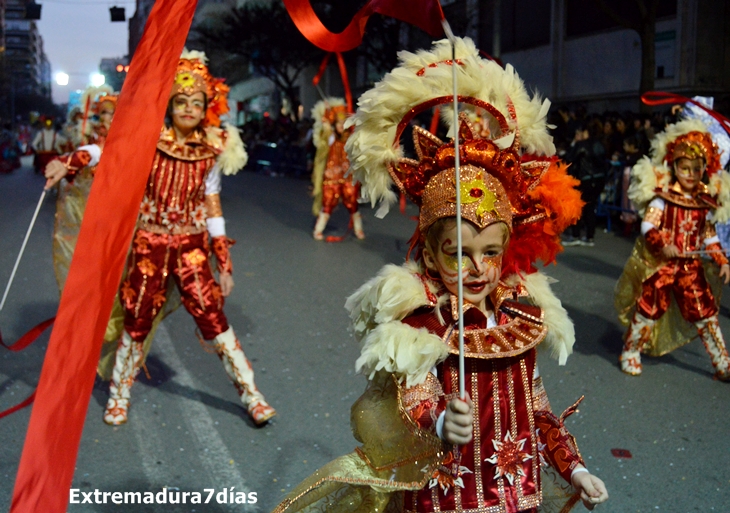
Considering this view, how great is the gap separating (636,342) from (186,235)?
3558 millimetres

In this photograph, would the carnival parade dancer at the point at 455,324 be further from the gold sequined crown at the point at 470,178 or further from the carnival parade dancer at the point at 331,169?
the carnival parade dancer at the point at 331,169

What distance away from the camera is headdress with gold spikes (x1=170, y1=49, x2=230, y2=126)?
508cm

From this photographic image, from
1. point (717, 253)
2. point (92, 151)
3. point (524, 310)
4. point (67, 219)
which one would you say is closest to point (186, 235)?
point (92, 151)

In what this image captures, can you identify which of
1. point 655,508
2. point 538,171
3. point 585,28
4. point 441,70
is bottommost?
point 655,508

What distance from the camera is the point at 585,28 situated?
77.3ft

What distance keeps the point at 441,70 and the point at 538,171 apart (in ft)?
1.66

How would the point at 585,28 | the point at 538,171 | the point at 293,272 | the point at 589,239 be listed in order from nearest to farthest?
1. the point at 538,171
2. the point at 293,272
3. the point at 589,239
4. the point at 585,28

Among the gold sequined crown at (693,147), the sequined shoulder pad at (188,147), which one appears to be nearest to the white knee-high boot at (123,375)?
the sequined shoulder pad at (188,147)

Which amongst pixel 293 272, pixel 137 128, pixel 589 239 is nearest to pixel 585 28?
pixel 589 239

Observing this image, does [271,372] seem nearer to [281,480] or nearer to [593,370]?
[281,480]

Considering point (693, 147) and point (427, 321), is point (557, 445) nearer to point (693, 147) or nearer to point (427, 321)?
point (427, 321)

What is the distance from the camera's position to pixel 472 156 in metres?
2.78

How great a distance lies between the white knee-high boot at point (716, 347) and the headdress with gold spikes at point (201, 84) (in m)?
3.91

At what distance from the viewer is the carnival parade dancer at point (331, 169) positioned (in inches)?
495
